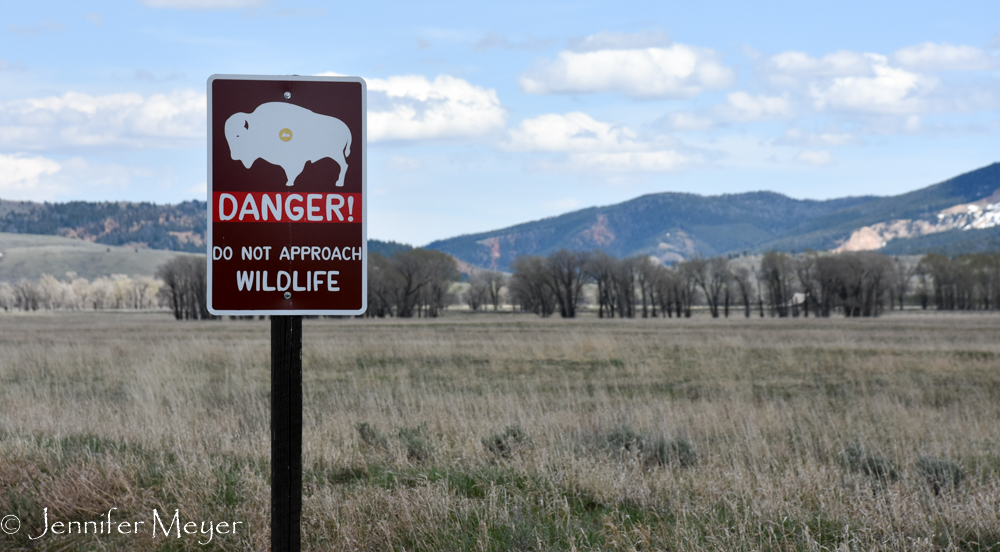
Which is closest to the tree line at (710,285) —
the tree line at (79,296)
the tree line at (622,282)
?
the tree line at (622,282)

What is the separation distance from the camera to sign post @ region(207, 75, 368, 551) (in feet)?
12.3

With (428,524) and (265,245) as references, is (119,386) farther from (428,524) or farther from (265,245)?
(265,245)

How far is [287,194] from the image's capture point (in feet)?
12.5

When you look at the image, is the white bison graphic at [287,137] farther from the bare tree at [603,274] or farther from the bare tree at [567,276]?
the bare tree at [603,274]

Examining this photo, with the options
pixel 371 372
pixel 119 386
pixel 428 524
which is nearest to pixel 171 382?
pixel 119 386

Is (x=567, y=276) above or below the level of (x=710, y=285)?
above

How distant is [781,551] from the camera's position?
5059mm

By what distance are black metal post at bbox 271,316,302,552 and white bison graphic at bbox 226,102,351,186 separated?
788 mm

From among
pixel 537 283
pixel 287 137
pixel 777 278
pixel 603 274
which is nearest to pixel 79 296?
pixel 537 283

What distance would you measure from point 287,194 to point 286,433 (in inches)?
48.1

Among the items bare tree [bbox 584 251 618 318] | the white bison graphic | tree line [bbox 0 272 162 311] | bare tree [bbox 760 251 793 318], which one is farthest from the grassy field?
tree line [bbox 0 272 162 311]

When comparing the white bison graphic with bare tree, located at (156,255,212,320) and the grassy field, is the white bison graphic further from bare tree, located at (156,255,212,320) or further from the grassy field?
bare tree, located at (156,255,212,320)

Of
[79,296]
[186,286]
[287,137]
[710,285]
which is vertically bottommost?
[287,137]

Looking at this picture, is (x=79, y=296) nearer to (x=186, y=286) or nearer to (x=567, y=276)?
(x=186, y=286)
